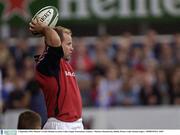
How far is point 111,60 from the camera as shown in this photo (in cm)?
1752

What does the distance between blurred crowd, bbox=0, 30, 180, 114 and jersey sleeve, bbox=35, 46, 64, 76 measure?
21.8 ft

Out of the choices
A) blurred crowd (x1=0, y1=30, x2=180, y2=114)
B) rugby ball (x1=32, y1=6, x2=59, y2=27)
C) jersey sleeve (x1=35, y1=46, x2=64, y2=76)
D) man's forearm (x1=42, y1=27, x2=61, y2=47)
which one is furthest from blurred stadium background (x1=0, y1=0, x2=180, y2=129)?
man's forearm (x1=42, y1=27, x2=61, y2=47)

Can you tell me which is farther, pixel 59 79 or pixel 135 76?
pixel 135 76

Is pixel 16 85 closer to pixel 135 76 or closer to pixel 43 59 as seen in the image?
pixel 135 76

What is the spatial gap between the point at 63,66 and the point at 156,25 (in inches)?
443

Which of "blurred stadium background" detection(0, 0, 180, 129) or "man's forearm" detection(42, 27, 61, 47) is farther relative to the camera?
"blurred stadium background" detection(0, 0, 180, 129)

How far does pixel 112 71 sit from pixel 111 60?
0.72 meters

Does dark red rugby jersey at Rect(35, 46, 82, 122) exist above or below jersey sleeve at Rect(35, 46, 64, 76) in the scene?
below

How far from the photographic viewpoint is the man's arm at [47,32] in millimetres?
8750

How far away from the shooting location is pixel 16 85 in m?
17.0

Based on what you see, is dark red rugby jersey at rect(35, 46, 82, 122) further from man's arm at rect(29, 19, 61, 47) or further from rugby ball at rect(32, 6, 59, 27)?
rugby ball at rect(32, 6, 59, 27)

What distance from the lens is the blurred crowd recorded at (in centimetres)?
1669

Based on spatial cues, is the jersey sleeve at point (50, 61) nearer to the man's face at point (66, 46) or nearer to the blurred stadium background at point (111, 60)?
the man's face at point (66, 46)

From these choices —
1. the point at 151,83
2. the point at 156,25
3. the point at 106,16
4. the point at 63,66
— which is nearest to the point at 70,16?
the point at 106,16
